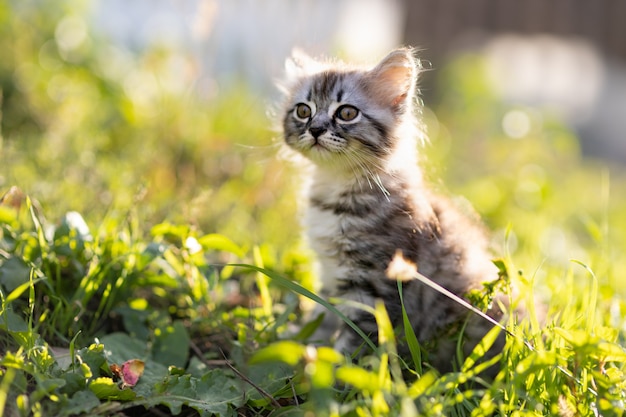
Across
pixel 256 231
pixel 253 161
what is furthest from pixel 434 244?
pixel 253 161

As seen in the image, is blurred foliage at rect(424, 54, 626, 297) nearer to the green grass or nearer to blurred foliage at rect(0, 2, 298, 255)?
the green grass

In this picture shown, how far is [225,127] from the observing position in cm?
474

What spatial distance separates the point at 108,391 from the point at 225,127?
10.3 feet

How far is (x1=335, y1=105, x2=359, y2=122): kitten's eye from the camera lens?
263 centimetres

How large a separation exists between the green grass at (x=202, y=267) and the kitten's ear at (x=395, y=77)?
1.53 ft

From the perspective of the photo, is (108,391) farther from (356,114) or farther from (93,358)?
(356,114)

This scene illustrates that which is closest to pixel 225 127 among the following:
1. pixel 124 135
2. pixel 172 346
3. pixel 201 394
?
pixel 124 135

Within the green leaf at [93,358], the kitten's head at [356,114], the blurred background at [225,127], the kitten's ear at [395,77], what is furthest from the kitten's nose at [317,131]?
the green leaf at [93,358]

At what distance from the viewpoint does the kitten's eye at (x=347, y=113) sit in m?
2.63

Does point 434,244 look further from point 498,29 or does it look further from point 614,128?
point 614,128

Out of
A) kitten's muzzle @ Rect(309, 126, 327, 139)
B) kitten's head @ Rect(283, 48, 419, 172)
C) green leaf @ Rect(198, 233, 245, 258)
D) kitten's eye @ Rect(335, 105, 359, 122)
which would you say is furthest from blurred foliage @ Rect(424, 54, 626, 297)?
green leaf @ Rect(198, 233, 245, 258)

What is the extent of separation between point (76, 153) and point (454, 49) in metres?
6.25

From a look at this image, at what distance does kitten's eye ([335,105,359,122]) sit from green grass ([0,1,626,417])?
0.51m

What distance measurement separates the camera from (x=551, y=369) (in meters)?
1.86
